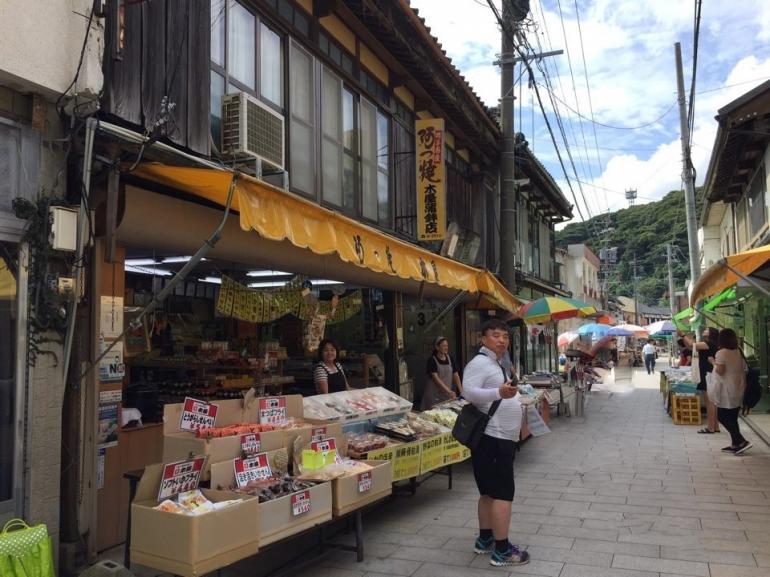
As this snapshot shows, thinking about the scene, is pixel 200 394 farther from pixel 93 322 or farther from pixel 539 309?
pixel 539 309

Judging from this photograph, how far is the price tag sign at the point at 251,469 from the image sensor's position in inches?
188

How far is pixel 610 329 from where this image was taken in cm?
2502

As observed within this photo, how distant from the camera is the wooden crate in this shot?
13.7 meters

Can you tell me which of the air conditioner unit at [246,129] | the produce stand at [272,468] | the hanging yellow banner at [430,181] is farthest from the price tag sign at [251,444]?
the hanging yellow banner at [430,181]

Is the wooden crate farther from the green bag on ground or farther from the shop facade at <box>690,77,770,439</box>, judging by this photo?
the green bag on ground

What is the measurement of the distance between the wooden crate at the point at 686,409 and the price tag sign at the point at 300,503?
11578 millimetres

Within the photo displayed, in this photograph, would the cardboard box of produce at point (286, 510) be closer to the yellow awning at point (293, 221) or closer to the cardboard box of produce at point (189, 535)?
the cardboard box of produce at point (189, 535)

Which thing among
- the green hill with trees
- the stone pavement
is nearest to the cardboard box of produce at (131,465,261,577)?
the stone pavement

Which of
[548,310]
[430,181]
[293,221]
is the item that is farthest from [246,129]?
[548,310]

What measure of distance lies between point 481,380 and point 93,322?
3.32 meters

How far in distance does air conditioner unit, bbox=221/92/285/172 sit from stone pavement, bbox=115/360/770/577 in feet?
13.8

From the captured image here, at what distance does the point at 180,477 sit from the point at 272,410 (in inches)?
61.1

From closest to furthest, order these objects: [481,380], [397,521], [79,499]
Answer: [79,499] < [481,380] < [397,521]

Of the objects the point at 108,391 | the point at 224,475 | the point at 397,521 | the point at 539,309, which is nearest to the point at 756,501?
the point at 397,521
